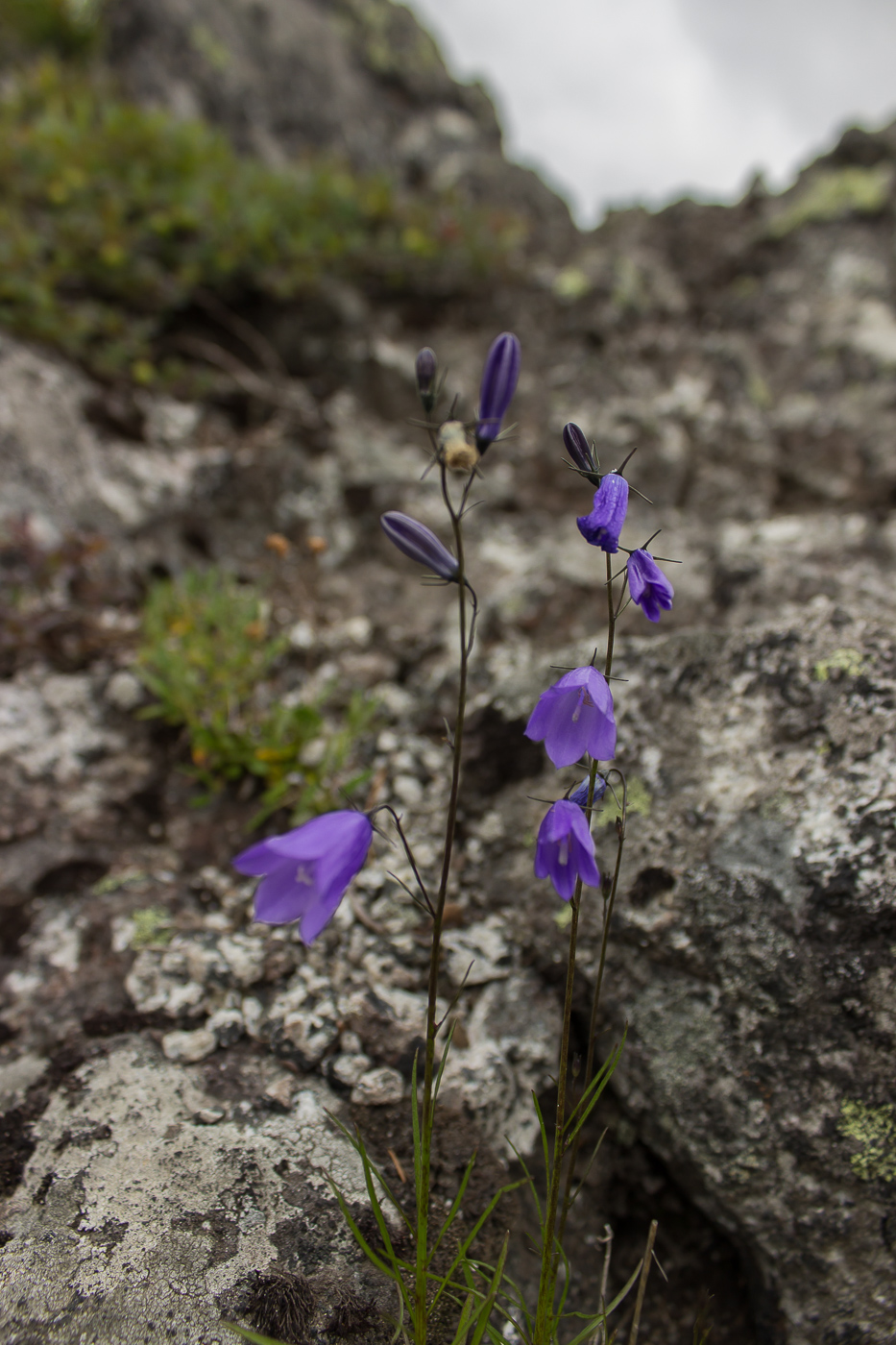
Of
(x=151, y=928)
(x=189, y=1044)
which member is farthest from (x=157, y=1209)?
(x=151, y=928)

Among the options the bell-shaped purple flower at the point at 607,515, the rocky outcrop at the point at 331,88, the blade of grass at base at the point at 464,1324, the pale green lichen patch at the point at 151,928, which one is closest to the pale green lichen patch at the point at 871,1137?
the blade of grass at base at the point at 464,1324

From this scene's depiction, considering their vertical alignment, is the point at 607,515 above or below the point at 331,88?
below

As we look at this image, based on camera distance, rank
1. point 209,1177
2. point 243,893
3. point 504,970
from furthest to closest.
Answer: point 243,893
point 504,970
point 209,1177

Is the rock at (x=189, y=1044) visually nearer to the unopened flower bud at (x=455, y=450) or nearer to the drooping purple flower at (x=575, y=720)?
the drooping purple flower at (x=575, y=720)

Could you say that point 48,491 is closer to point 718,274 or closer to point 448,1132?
point 448,1132

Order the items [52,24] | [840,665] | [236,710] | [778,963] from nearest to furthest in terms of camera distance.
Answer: [778,963] < [840,665] < [236,710] < [52,24]

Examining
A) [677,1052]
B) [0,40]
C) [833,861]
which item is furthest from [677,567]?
[0,40]

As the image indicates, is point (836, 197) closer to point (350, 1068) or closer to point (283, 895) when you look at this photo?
point (283, 895)
